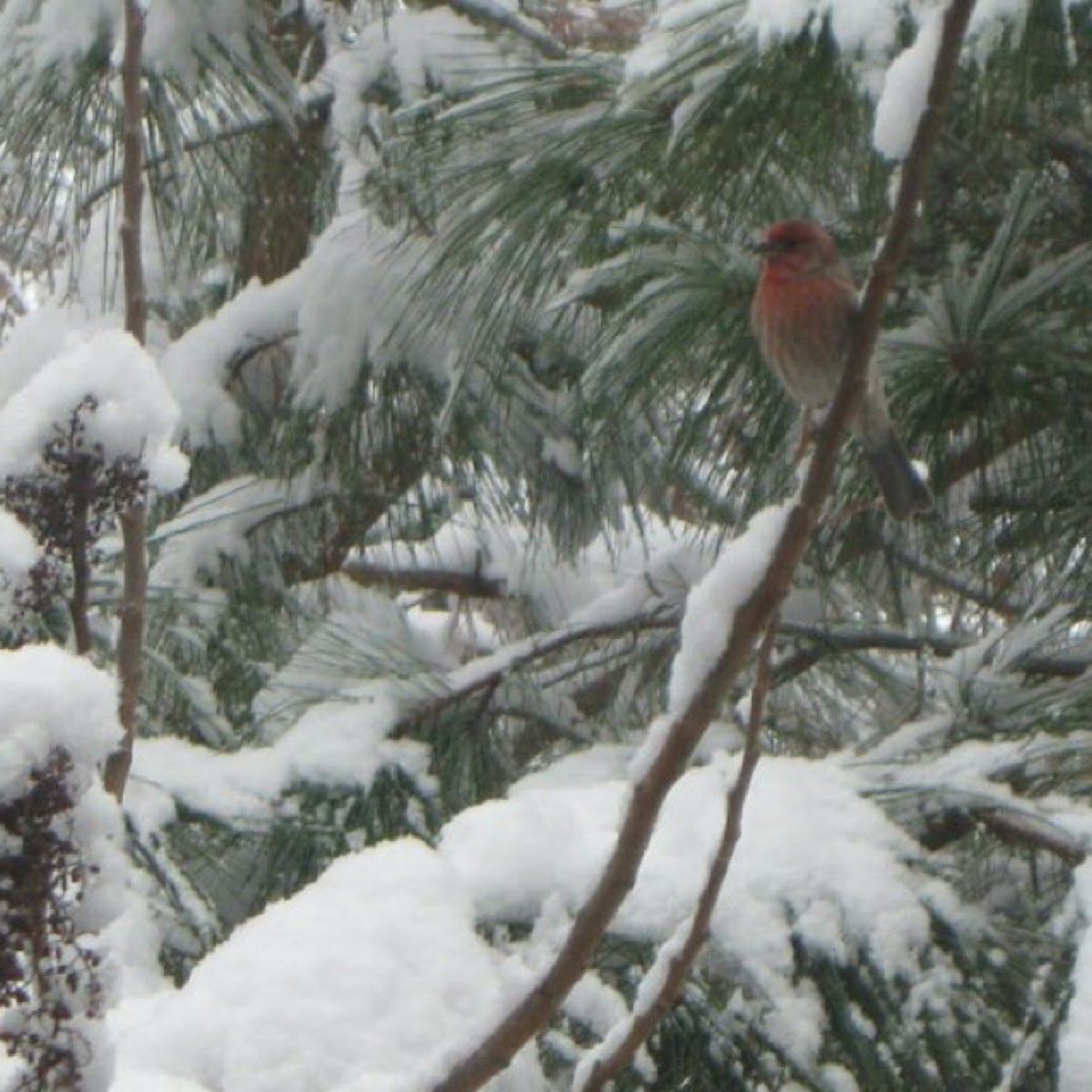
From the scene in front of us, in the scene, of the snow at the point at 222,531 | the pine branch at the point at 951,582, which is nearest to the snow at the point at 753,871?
the pine branch at the point at 951,582

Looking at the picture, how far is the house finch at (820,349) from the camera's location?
55.6 inches

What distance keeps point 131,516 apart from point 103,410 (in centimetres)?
5

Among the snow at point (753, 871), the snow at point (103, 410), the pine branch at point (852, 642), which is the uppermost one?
the snow at point (103, 410)

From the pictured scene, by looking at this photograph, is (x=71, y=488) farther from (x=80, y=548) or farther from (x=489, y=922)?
(x=489, y=922)

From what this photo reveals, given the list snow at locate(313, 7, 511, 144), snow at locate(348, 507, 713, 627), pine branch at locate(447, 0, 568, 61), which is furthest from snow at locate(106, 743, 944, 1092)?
snow at locate(348, 507, 713, 627)

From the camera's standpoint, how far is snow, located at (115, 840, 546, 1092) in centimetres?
77

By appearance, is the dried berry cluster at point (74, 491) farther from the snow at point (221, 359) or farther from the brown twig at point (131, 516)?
the snow at point (221, 359)

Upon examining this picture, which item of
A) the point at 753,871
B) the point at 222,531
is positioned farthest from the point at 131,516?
the point at 222,531

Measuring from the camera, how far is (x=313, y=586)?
8.20 ft

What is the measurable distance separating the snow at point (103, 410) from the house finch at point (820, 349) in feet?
2.74

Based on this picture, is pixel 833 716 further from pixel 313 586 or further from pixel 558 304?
pixel 558 304

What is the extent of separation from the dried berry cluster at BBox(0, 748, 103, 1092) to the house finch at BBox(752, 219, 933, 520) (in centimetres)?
99

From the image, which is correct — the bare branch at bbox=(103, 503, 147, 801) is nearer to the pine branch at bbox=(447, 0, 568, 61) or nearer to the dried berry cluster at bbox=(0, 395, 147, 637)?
the dried berry cluster at bbox=(0, 395, 147, 637)

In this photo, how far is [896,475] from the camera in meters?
1.43
